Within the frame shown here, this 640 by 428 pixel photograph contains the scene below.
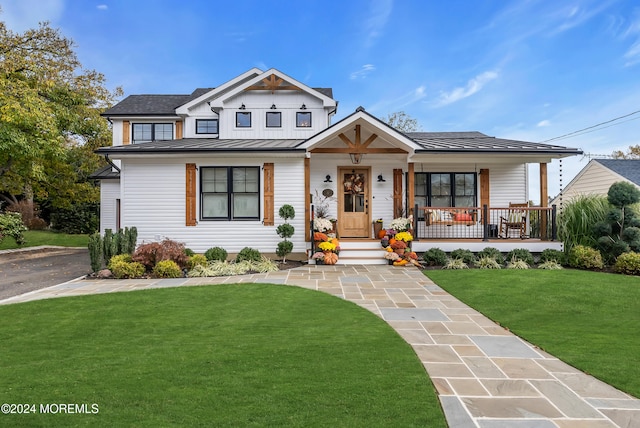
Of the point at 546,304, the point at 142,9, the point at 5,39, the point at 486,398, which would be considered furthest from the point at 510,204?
the point at 5,39

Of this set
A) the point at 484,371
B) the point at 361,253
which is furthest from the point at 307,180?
the point at 484,371

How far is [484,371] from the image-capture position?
3598 mm

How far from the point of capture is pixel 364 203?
1260cm

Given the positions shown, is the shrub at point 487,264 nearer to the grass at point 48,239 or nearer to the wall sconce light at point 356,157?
the wall sconce light at point 356,157

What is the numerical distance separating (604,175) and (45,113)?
27647 mm

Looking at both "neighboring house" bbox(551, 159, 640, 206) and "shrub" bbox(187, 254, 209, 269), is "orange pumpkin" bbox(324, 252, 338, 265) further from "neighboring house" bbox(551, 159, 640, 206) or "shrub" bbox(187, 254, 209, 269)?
"neighboring house" bbox(551, 159, 640, 206)

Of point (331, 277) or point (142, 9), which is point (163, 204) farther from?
point (142, 9)

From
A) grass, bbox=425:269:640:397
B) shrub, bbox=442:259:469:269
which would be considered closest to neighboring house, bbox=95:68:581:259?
shrub, bbox=442:259:469:269

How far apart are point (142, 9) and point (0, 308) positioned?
44.6 ft

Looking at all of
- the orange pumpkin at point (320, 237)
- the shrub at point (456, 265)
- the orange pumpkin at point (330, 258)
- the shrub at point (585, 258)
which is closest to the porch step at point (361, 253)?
the orange pumpkin at point (330, 258)

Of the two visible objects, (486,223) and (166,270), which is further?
(486,223)

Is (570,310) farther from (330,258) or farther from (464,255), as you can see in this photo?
(330,258)

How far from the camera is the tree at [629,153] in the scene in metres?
30.0

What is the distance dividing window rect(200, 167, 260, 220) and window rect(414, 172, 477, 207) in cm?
585
